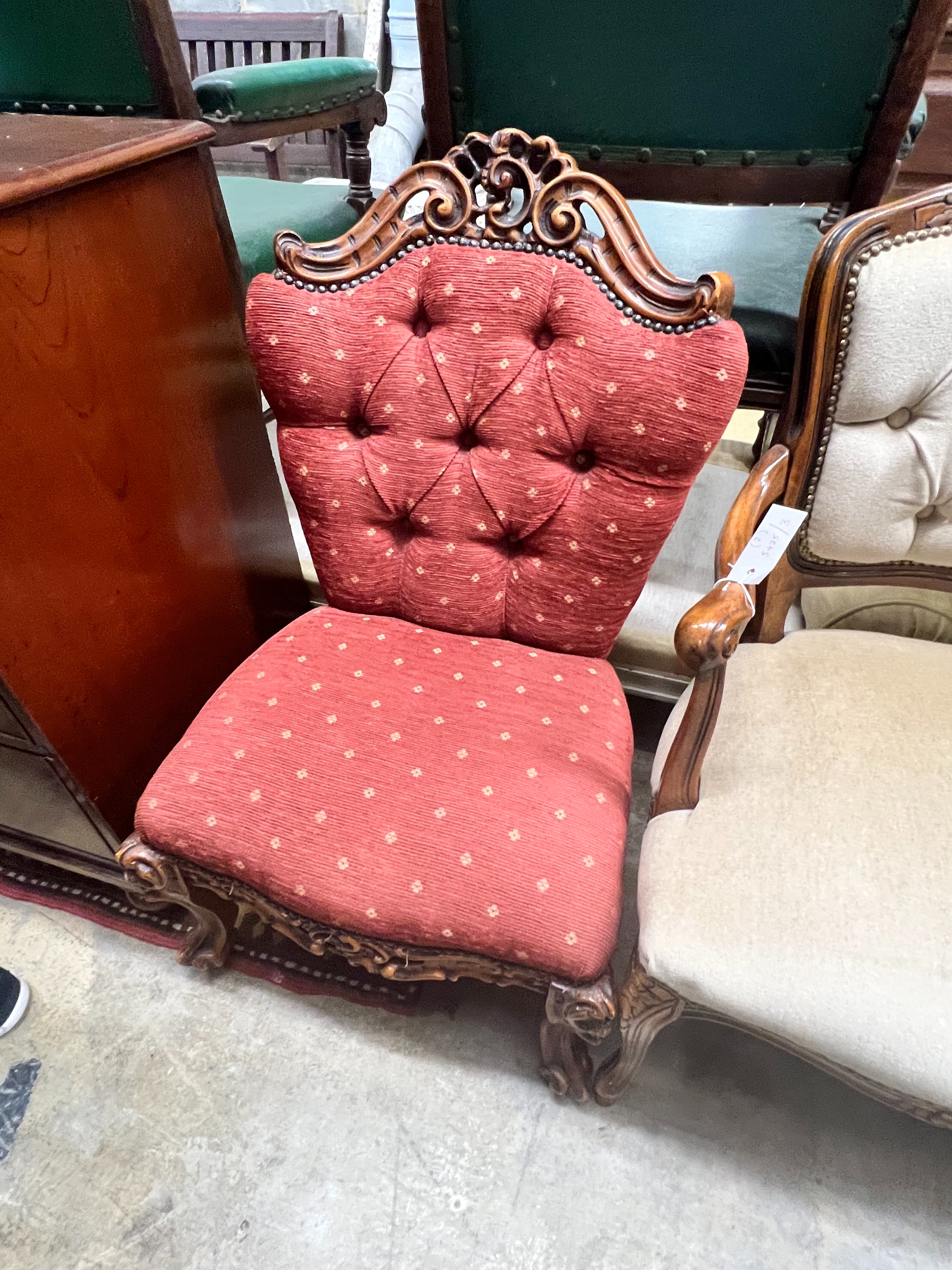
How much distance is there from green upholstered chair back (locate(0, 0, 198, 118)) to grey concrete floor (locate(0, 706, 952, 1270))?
127 cm

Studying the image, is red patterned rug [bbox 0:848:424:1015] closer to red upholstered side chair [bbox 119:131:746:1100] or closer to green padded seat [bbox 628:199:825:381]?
red upholstered side chair [bbox 119:131:746:1100]

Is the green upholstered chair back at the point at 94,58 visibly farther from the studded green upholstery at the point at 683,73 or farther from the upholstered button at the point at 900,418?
the upholstered button at the point at 900,418

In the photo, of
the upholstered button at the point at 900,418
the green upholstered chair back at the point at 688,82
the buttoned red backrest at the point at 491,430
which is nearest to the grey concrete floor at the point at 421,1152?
the buttoned red backrest at the point at 491,430

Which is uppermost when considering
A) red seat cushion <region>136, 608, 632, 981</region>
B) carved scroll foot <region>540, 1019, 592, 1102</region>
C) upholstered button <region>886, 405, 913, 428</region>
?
upholstered button <region>886, 405, 913, 428</region>

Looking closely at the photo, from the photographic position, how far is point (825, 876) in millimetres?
723

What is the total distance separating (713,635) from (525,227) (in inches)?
20.9

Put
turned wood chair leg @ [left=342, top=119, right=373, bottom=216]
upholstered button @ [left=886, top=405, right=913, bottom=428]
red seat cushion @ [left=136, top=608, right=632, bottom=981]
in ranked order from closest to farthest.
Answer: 1. red seat cushion @ [left=136, top=608, right=632, bottom=981]
2. upholstered button @ [left=886, top=405, right=913, bottom=428]
3. turned wood chair leg @ [left=342, top=119, right=373, bottom=216]

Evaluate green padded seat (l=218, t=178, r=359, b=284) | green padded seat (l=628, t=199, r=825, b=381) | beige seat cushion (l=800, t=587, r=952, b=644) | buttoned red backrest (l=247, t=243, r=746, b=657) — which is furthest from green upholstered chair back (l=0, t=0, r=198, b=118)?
beige seat cushion (l=800, t=587, r=952, b=644)

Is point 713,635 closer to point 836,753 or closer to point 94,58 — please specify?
point 836,753

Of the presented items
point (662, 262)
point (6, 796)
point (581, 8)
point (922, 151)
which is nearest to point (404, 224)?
point (581, 8)

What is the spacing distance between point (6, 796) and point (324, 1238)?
0.74 meters

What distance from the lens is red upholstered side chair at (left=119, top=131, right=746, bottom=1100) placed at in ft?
2.58

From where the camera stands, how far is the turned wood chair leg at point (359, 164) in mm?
1378

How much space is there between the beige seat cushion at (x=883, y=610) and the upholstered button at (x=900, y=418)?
0.88 feet
